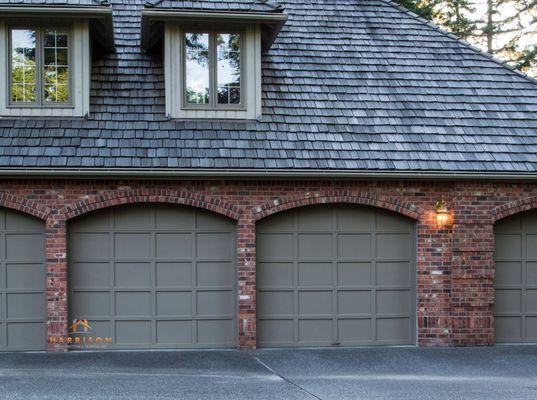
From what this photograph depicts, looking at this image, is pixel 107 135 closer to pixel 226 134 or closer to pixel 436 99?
pixel 226 134

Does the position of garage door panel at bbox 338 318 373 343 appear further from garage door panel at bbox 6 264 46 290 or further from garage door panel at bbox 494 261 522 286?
garage door panel at bbox 6 264 46 290

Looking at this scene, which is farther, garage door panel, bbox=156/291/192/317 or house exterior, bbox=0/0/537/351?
garage door panel, bbox=156/291/192/317

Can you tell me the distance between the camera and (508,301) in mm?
12547

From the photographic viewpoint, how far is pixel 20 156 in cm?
1131

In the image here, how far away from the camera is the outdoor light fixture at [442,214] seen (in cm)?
1203

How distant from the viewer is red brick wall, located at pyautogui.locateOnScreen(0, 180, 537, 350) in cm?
1176

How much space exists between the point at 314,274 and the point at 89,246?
3.48m

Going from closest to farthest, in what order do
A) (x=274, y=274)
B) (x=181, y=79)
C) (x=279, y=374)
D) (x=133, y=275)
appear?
(x=279, y=374) < (x=133, y=275) < (x=274, y=274) < (x=181, y=79)

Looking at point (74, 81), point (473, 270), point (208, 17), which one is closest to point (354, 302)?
point (473, 270)

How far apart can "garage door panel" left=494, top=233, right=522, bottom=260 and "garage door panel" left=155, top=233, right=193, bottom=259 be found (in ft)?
16.0

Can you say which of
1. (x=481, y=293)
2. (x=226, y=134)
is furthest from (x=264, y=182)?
(x=481, y=293)

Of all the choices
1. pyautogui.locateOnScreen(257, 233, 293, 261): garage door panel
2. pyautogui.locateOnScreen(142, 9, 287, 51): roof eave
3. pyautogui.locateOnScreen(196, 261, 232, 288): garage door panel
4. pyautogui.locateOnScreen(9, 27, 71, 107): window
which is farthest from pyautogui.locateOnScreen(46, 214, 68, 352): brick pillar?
pyautogui.locateOnScreen(142, 9, 287, 51): roof eave

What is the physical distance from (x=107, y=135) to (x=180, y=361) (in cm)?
354

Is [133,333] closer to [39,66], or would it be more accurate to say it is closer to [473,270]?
[39,66]
